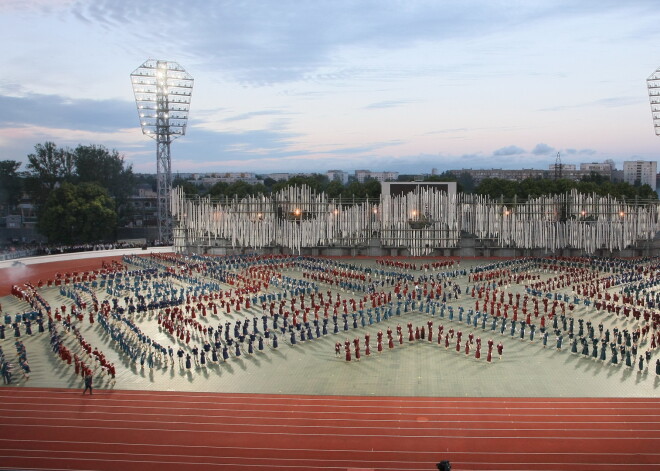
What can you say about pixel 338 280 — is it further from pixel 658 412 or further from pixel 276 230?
pixel 658 412

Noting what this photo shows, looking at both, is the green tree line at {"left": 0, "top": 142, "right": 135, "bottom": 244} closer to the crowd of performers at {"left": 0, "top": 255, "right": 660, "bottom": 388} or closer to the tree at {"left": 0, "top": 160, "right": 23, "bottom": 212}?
the tree at {"left": 0, "top": 160, "right": 23, "bottom": 212}

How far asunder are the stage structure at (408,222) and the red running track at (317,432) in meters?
26.6

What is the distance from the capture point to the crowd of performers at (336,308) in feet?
A: 62.2

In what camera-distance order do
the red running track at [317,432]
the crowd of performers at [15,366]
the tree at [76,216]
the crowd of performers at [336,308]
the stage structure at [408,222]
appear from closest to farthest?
the red running track at [317,432]
the crowd of performers at [15,366]
the crowd of performers at [336,308]
the stage structure at [408,222]
the tree at [76,216]

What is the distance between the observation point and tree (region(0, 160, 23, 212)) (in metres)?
60.3

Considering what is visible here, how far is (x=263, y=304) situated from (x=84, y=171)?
45918mm

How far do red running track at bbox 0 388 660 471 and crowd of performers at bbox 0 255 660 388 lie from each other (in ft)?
8.74

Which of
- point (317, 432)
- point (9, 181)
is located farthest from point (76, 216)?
point (317, 432)

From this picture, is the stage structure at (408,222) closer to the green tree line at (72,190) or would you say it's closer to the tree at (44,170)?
the green tree line at (72,190)

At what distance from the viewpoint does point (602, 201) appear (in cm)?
3947

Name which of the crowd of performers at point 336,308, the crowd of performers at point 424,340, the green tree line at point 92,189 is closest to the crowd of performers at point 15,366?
the crowd of performers at point 336,308

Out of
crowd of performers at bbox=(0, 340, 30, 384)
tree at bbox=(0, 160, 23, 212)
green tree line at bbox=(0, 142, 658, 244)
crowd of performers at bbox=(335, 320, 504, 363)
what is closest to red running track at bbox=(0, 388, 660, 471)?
crowd of performers at bbox=(0, 340, 30, 384)

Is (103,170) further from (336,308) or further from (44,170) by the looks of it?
(336,308)

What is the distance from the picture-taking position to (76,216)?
47.9 m
